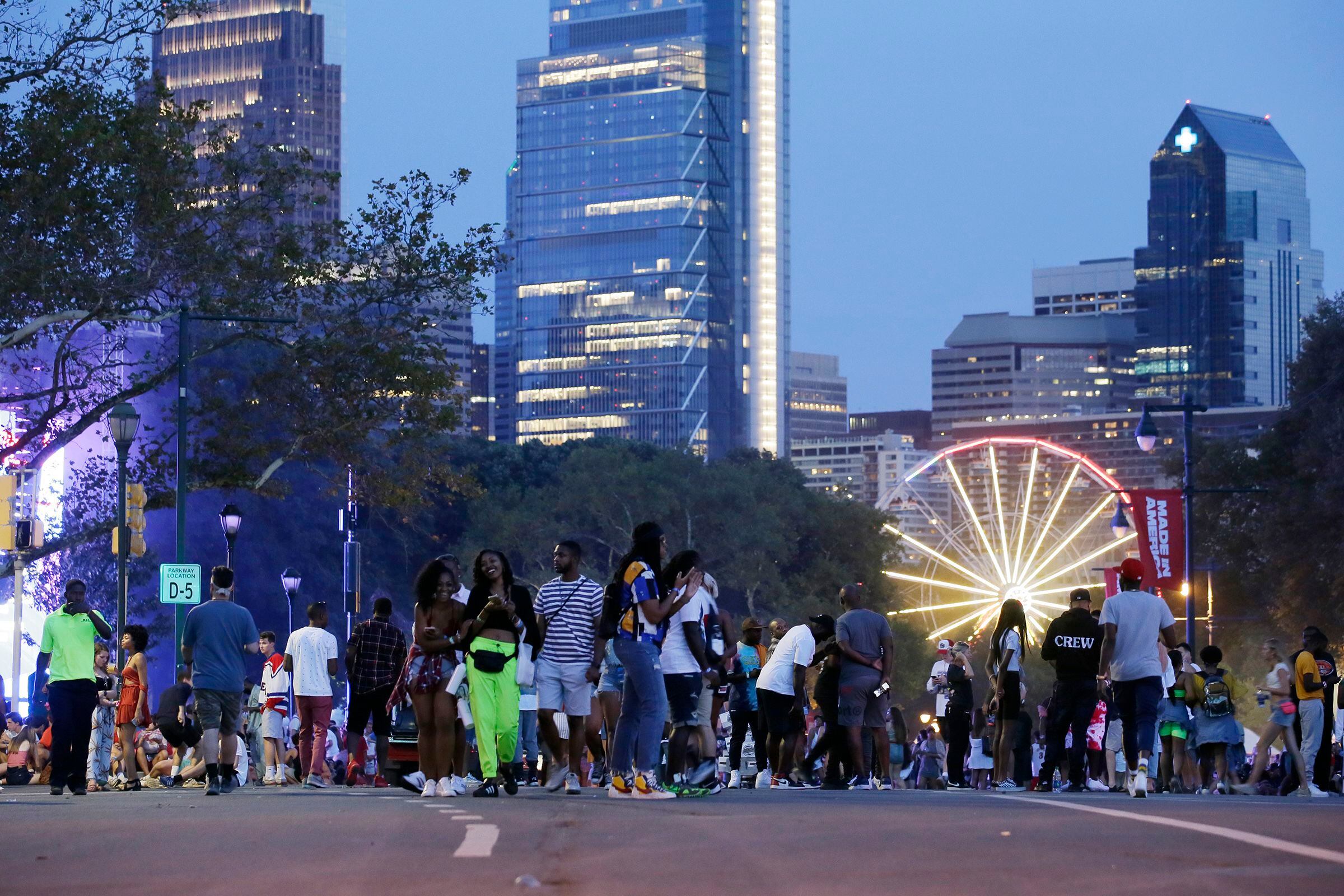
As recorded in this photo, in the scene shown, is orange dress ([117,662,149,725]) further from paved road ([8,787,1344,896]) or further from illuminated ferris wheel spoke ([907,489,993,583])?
illuminated ferris wheel spoke ([907,489,993,583])

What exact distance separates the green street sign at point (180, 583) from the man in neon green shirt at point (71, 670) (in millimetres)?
11806

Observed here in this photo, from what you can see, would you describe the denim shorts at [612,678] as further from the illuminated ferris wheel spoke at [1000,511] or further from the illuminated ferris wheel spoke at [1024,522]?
the illuminated ferris wheel spoke at [1024,522]

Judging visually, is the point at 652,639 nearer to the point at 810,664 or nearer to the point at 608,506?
the point at 810,664

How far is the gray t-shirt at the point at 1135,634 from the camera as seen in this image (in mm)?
15617

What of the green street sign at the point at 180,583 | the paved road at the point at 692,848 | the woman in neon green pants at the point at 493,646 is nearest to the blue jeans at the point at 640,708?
the woman in neon green pants at the point at 493,646

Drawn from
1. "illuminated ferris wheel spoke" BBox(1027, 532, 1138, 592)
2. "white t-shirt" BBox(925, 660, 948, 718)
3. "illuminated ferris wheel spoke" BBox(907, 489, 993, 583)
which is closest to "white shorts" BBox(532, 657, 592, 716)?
"white t-shirt" BBox(925, 660, 948, 718)

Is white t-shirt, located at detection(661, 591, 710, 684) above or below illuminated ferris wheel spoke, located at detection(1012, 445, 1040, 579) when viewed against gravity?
below

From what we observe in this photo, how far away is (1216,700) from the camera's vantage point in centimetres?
2064

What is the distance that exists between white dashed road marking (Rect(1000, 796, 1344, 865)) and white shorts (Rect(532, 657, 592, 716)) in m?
3.54

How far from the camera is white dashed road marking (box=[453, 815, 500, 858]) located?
8789 mm

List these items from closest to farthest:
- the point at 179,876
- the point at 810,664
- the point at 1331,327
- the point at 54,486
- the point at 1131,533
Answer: the point at 179,876 → the point at 810,664 → the point at 54,486 → the point at 1331,327 → the point at 1131,533

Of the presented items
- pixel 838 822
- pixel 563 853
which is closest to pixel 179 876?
pixel 563 853

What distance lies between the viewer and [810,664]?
18.0 metres

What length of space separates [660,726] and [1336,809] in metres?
4.21
